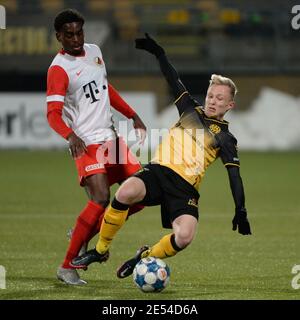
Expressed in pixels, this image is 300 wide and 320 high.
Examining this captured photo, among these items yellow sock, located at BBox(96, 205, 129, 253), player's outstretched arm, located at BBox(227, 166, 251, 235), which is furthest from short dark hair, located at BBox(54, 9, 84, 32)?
player's outstretched arm, located at BBox(227, 166, 251, 235)

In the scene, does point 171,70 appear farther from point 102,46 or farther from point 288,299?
point 102,46

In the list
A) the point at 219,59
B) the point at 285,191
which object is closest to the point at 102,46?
the point at 219,59

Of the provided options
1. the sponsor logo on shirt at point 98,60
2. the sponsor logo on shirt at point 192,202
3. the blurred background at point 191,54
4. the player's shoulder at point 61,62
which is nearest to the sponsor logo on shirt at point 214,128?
the sponsor logo on shirt at point 192,202

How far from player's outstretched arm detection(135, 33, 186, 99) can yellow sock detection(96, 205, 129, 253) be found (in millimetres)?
1053

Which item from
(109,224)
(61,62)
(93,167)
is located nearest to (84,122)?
(93,167)

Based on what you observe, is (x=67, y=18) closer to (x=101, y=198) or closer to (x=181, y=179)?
(x=101, y=198)

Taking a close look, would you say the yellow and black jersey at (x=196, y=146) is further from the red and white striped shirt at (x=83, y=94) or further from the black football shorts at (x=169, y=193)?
the red and white striped shirt at (x=83, y=94)

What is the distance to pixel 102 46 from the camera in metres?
23.9

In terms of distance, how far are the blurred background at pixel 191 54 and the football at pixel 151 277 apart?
15920 millimetres

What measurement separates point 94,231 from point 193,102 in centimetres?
130

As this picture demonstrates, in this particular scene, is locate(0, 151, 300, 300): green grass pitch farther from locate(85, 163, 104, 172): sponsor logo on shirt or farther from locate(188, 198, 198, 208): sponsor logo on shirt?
locate(85, 163, 104, 172): sponsor logo on shirt

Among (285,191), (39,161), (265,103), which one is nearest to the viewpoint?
(285,191)

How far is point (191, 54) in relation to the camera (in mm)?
24422
